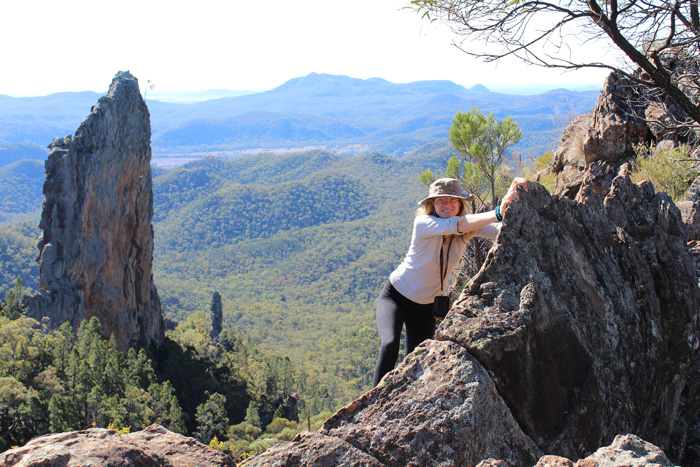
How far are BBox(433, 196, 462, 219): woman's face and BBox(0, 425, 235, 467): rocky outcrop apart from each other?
2.37 meters

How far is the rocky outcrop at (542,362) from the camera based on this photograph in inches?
107

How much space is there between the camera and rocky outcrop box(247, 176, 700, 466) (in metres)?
2.71

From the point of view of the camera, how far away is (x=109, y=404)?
21125 millimetres

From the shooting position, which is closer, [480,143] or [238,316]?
[480,143]

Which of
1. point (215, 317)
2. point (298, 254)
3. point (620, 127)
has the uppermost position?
point (620, 127)

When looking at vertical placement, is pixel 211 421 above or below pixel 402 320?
below

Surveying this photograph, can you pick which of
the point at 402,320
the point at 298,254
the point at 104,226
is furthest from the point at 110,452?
the point at 298,254

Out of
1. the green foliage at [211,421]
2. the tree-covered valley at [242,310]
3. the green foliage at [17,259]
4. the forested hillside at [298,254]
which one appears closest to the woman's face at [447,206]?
the tree-covered valley at [242,310]

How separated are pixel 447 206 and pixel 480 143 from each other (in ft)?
23.5

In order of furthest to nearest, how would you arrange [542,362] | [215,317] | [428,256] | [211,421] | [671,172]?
[215,317] < [211,421] < [671,172] < [428,256] < [542,362]

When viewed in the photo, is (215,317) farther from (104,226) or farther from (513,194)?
(513,194)

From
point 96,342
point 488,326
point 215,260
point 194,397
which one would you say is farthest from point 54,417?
point 215,260

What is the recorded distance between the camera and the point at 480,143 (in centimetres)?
1052

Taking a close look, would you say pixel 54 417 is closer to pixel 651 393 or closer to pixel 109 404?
pixel 109 404
